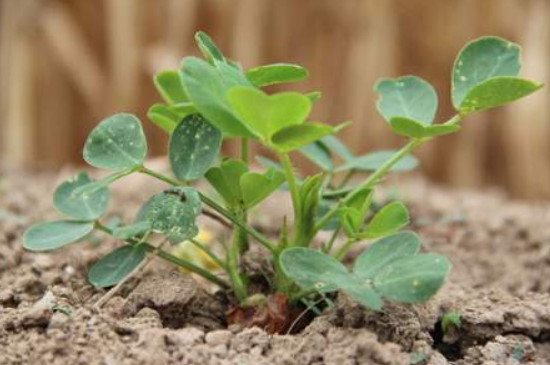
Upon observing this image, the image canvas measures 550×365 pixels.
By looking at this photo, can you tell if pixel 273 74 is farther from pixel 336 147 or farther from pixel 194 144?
pixel 336 147

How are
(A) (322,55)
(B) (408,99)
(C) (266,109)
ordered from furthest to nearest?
1. (A) (322,55)
2. (B) (408,99)
3. (C) (266,109)

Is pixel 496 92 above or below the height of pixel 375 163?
above

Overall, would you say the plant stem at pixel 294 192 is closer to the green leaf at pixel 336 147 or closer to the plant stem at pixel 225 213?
the plant stem at pixel 225 213

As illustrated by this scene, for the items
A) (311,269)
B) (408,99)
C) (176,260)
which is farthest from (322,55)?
(311,269)

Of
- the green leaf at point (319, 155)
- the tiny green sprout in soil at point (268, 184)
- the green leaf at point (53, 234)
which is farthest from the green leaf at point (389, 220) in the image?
the green leaf at point (53, 234)

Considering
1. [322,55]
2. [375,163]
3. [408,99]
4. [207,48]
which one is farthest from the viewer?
[322,55]

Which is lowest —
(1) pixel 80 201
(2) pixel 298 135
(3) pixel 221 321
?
(3) pixel 221 321

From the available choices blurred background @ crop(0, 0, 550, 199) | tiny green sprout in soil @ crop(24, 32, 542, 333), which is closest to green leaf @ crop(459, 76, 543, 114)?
tiny green sprout in soil @ crop(24, 32, 542, 333)
